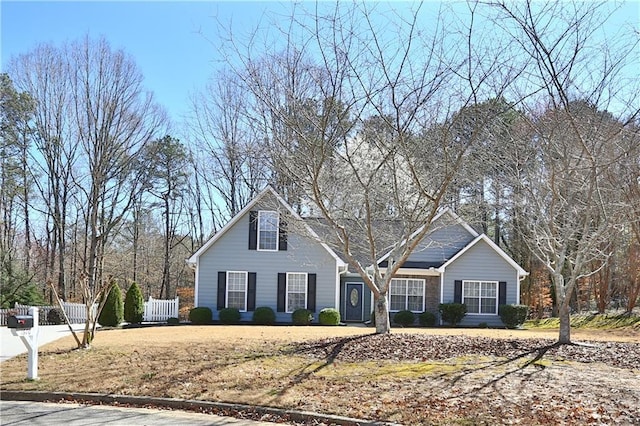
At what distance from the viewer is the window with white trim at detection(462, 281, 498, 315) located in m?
25.1

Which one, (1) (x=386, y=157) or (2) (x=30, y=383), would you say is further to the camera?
(1) (x=386, y=157)

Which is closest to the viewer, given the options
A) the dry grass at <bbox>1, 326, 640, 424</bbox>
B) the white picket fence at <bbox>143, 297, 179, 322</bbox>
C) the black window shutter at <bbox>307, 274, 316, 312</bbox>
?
the dry grass at <bbox>1, 326, 640, 424</bbox>

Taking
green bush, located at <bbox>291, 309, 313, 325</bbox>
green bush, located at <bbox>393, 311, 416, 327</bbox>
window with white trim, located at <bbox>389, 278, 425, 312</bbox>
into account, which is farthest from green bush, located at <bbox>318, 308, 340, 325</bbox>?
window with white trim, located at <bbox>389, 278, 425, 312</bbox>

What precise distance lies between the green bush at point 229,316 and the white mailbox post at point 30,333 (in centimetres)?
1244

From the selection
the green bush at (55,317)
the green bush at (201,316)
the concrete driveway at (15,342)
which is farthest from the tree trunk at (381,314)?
the green bush at (55,317)

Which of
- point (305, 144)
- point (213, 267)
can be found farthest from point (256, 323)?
point (305, 144)

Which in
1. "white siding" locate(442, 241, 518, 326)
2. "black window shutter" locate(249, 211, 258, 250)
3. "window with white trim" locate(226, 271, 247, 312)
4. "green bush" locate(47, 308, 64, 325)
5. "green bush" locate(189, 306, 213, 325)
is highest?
"black window shutter" locate(249, 211, 258, 250)

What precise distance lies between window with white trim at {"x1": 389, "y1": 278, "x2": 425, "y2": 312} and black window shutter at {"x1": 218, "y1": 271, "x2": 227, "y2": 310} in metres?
6.60

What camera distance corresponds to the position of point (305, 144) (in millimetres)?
12492

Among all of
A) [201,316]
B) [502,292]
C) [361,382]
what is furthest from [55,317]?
[361,382]

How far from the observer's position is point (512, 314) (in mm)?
24172

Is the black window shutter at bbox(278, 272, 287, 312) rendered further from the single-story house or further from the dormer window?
the dormer window

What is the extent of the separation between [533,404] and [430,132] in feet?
19.0

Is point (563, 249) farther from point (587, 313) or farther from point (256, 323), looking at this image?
point (587, 313)
